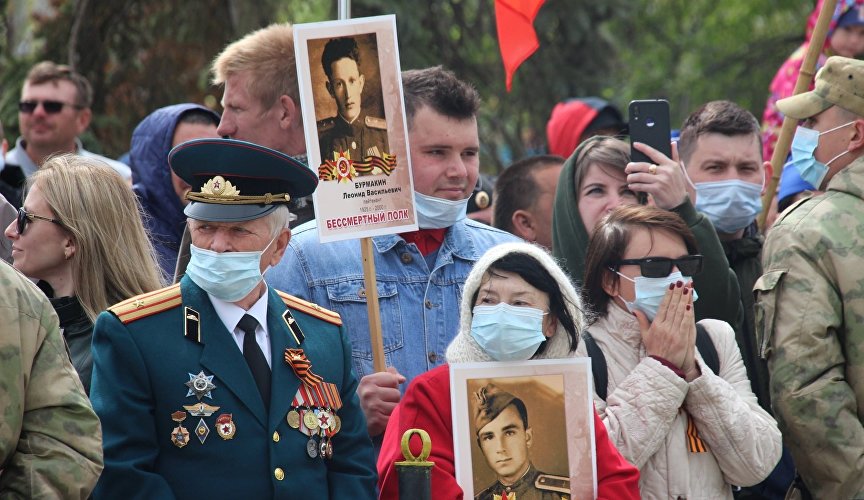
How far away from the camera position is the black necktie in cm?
451

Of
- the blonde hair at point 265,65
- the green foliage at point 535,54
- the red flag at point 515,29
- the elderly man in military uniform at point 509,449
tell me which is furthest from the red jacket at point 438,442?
the green foliage at point 535,54

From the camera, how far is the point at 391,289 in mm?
5598

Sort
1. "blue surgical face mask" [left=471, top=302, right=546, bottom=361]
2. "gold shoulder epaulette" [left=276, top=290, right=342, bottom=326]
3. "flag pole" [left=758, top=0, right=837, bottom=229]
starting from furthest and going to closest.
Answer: "flag pole" [left=758, top=0, right=837, bottom=229]
"blue surgical face mask" [left=471, top=302, right=546, bottom=361]
"gold shoulder epaulette" [left=276, top=290, right=342, bottom=326]

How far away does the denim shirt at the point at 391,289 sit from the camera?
5.52 metres

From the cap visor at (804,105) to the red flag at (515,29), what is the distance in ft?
4.79

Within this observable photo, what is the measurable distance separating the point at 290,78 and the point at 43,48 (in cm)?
553

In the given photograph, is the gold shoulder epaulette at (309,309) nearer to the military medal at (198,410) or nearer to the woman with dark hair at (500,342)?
the woman with dark hair at (500,342)

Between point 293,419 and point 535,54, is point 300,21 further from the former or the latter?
point 293,419

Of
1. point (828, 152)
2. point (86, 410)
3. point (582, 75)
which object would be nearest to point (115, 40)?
point (582, 75)

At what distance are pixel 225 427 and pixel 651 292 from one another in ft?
6.33

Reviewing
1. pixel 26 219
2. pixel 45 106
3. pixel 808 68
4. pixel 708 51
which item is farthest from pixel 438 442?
pixel 708 51

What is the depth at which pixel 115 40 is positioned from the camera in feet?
37.7

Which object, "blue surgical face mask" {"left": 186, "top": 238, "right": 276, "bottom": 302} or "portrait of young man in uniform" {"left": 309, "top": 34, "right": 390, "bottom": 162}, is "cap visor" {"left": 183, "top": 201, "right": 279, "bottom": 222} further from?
"portrait of young man in uniform" {"left": 309, "top": 34, "right": 390, "bottom": 162}

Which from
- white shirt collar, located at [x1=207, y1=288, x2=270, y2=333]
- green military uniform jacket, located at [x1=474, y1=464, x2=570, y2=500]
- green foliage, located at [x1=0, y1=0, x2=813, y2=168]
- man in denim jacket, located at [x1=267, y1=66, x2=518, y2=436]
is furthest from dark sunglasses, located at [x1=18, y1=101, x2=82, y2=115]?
green military uniform jacket, located at [x1=474, y1=464, x2=570, y2=500]
